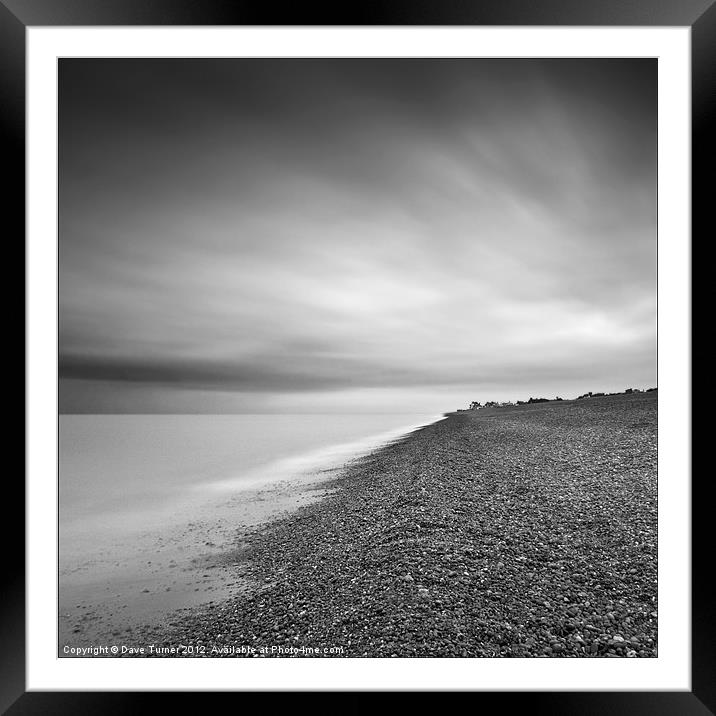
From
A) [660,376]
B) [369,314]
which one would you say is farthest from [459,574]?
[369,314]

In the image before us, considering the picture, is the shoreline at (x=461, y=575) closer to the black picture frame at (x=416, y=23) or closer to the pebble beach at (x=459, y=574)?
the pebble beach at (x=459, y=574)

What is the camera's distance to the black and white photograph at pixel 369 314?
1.84 meters

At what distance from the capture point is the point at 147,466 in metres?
4.89

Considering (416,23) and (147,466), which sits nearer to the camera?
(416,23)

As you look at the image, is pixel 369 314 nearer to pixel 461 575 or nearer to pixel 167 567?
pixel 461 575

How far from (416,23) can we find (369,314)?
6.16 ft

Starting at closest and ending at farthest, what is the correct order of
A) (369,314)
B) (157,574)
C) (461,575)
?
(461,575) < (157,574) < (369,314)

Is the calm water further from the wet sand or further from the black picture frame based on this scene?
the black picture frame

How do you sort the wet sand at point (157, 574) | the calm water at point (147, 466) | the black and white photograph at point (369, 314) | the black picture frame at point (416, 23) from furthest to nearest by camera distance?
the calm water at point (147, 466), the wet sand at point (157, 574), the black and white photograph at point (369, 314), the black picture frame at point (416, 23)

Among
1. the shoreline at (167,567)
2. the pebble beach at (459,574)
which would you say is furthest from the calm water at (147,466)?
the pebble beach at (459,574)

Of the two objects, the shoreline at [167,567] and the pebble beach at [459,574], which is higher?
the pebble beach at [459,574]

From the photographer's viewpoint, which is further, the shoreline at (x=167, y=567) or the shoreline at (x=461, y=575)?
the shoreline at (x=167, y=567)
